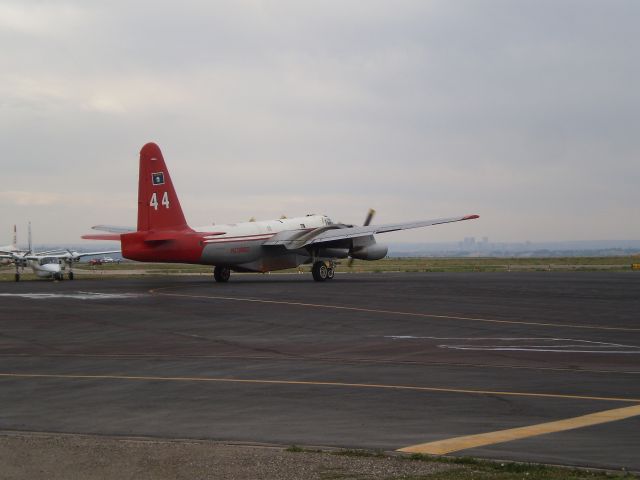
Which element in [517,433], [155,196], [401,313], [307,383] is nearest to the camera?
[517,433]

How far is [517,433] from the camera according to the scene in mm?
11211

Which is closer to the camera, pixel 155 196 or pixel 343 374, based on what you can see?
pixel 343 374

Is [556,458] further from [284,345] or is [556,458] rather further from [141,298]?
[141,298]

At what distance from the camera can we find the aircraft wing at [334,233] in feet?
164

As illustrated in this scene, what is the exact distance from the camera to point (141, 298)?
3825 cm

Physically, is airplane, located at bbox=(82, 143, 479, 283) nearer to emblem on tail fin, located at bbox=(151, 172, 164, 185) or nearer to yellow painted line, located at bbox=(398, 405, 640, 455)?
emblem on tail fin, located at bbox=(151, 172, 164, 185)

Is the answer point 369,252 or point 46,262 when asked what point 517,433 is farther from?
point 46,262

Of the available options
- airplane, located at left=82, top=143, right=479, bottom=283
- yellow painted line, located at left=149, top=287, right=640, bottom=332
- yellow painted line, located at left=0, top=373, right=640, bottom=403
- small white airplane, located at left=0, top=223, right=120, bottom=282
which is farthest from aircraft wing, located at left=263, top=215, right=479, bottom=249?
yellow painted line, located at left=0, top=373, right=640, bottom=403

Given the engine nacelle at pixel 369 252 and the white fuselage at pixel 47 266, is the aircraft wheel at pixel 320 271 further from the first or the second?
the white fuselage at pixel 47 266

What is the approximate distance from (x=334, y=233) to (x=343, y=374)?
3421cm

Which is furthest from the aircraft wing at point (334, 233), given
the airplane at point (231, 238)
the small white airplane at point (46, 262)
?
the small white airplane at point (46, 262)

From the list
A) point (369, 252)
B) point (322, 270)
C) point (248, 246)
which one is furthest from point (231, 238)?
point (369, 252)

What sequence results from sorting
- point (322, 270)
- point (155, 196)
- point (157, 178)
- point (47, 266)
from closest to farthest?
point (155, 196)
point (157, 178)
point (322, 270)
point (47, 266)

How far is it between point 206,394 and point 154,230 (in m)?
30.5
